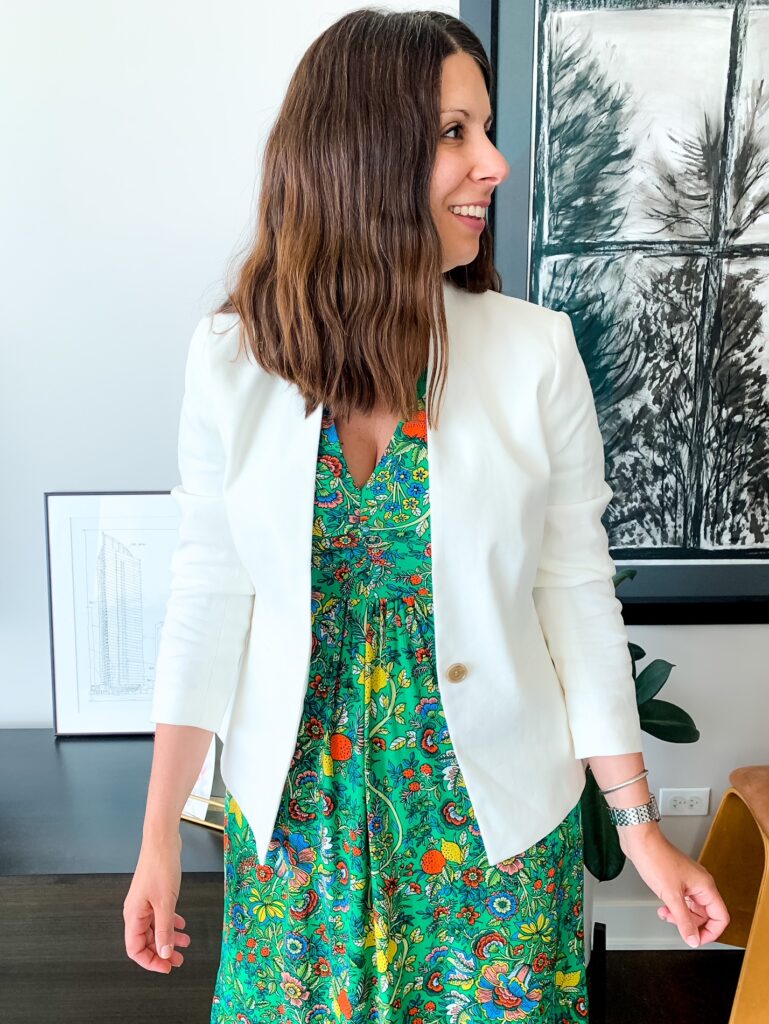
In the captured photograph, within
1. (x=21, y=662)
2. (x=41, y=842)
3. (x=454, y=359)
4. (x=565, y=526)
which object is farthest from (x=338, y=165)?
(x=21, y=662)

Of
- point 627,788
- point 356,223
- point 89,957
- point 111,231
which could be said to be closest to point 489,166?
point 356,223

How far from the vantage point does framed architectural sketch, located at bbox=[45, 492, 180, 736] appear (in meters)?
1.72

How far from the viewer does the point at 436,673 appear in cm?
104

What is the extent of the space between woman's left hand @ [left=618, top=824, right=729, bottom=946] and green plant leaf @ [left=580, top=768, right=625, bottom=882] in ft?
1.65

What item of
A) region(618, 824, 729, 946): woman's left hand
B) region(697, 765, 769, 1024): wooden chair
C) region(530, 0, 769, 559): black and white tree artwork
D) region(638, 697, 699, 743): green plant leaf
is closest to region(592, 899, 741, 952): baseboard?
region(697, 765, 769, 1024): wooden chair

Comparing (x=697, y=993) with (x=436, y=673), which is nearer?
(x=436, y=673)

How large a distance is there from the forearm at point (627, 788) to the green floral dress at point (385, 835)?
7cm

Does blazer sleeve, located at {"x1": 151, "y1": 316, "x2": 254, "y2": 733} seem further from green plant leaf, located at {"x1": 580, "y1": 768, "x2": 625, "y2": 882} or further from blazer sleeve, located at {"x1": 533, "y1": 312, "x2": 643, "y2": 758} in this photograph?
green plant leaf, located at {"x1": 580, "y1": 768, "x2": 625, "y2": 882}

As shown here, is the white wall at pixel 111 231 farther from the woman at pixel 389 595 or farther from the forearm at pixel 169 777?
the forearm at pixel 169 777

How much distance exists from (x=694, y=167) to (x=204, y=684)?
4.14ft

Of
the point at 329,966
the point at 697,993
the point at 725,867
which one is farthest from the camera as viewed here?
the point at 697,993

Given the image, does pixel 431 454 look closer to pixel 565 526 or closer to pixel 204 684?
pixel 565 526

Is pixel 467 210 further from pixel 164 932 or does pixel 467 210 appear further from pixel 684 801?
pixel 684 801

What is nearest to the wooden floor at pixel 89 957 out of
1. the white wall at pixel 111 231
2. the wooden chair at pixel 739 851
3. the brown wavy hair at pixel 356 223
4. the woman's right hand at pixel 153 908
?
the woman's right hand at pixel 153 908
